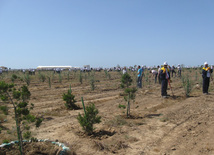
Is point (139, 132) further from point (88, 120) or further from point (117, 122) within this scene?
point (88, 120)

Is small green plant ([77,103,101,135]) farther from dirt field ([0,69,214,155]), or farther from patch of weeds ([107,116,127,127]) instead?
patch of weeds ([107,116,127,127])

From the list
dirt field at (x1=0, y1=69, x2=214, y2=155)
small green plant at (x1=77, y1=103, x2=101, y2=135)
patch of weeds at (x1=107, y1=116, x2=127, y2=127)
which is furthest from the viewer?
patch of weeds at (x1=107, y1=116, x2=127, y2=127)

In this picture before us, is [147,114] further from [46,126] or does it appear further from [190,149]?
[46,126]

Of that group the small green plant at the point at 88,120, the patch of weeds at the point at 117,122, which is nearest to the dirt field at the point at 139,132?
the patch of weeds at the point at 117,122

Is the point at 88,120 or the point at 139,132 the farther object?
the point at 139,132

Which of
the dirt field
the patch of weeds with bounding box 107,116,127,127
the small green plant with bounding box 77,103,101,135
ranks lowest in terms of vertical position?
the dirt field

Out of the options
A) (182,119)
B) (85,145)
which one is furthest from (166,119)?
(85,145)

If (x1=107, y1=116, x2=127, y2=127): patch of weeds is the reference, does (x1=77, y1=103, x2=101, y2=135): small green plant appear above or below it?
above

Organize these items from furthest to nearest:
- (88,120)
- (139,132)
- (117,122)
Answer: (117,122), (139,132), (88,120)

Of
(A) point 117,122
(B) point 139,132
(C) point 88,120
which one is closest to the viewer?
(C) point 88,120

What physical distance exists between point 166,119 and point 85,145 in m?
2.71

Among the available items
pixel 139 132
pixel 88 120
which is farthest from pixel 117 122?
pixel 88 120

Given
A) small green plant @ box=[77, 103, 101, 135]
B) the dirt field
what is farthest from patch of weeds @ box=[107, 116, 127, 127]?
small green plant @ box=[77, 103, 101, 135]

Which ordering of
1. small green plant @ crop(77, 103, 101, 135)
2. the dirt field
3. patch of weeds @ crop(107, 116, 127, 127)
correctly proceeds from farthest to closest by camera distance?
patch of weeds @ crop(107, 116, 127, 127) < small green plant @ crop(77, 103, 101, 135) < the dirt field
